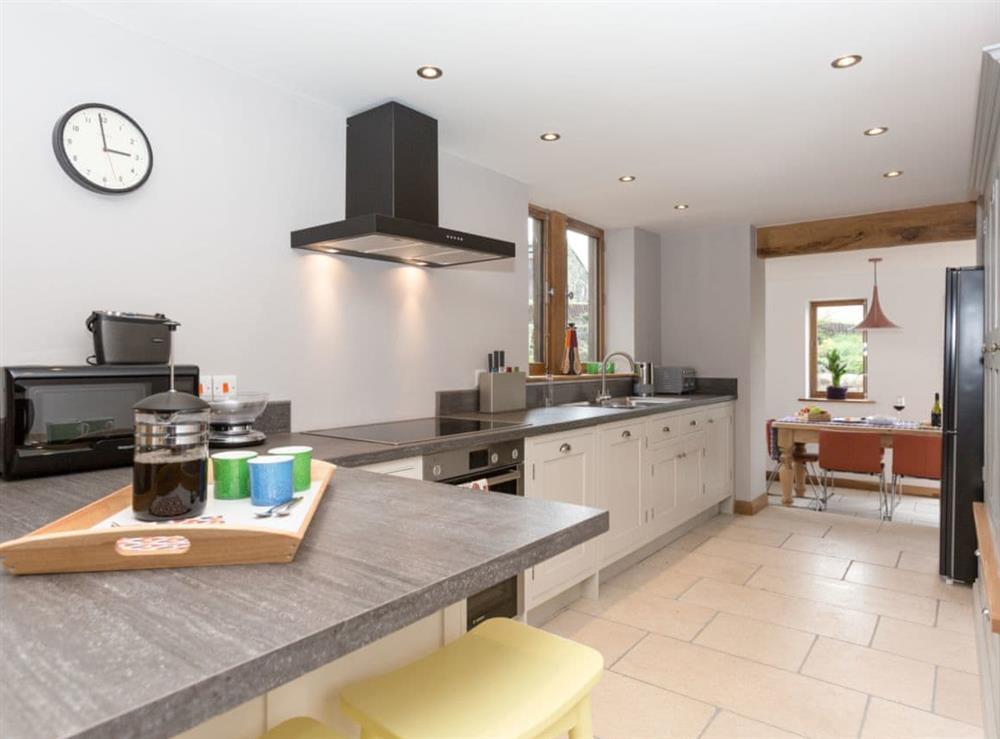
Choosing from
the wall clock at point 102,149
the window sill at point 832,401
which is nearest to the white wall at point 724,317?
the window sill at point 832,401

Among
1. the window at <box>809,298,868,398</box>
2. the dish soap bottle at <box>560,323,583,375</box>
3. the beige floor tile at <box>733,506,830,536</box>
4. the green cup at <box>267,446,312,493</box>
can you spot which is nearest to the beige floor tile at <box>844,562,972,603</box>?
the beige floor tile at <box>733,506,830,536</box>

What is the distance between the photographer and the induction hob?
220 cm

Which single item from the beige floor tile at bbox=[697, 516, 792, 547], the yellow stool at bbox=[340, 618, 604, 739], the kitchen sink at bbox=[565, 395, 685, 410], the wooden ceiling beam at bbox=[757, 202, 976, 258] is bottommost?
the beige floor tile at bbox=[697, 516, 792, 547]

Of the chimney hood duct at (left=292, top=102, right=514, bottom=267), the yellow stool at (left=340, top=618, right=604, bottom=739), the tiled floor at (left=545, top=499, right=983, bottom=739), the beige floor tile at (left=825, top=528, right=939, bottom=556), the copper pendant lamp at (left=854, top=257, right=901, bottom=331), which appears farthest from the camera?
the copper pendant lamp at (left=854, top=257, right=901, bottom=331)

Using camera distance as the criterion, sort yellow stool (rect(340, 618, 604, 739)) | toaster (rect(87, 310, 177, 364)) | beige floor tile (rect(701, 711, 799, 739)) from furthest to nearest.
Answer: beige floor tile (rect(701, 711, 799, 739))
toaster (rect(87, 310, 177, 364))
yellow stool (rect(340, 618, 604, 739))

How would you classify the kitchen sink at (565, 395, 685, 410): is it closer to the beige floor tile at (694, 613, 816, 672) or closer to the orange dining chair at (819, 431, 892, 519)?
the beige floor tile at (694, 613, 816, 672)

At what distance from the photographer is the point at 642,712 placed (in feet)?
6.93

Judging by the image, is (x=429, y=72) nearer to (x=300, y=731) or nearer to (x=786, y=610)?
(x=300, y=731)

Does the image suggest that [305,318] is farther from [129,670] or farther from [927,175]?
[927,175]

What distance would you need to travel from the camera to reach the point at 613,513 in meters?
3.24

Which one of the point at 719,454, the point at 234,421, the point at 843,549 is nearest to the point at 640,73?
the point at 234,421

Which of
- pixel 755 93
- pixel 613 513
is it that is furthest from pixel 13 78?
pixel 613 513

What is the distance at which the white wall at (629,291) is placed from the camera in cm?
486

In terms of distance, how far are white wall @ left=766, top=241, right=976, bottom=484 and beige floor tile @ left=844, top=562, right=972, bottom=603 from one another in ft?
11.9
